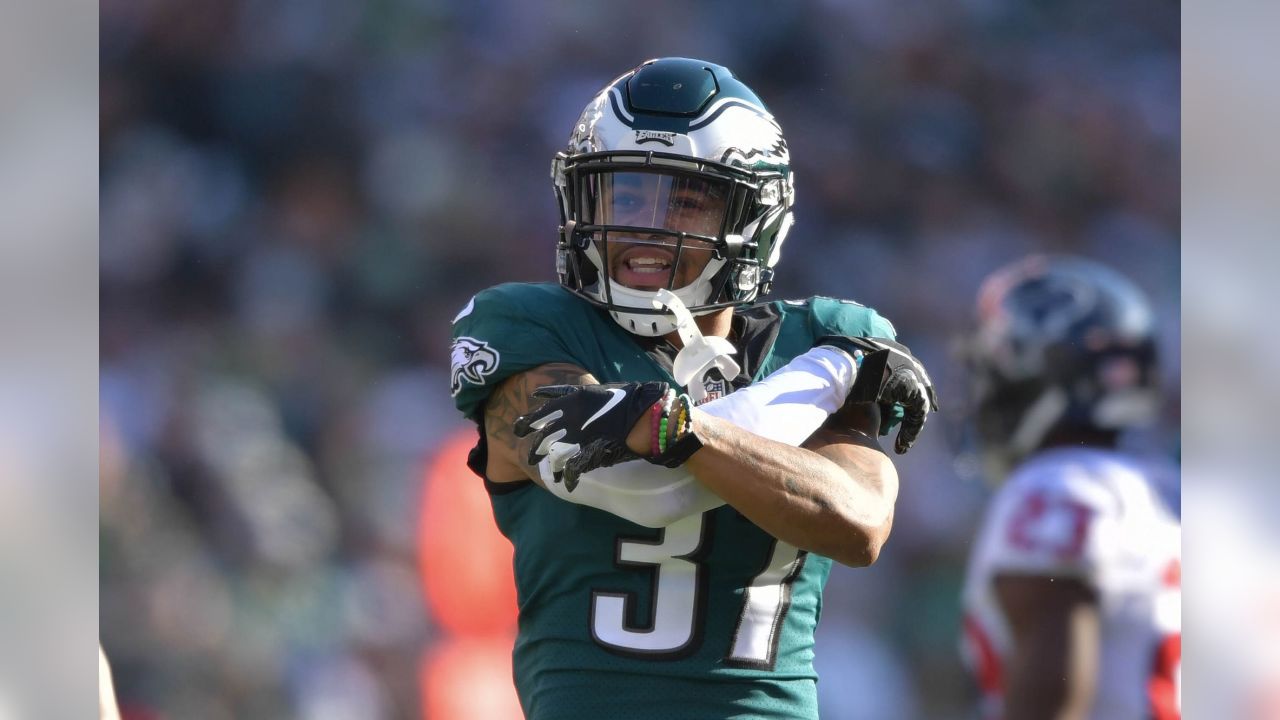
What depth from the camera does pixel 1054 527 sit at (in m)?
3.97

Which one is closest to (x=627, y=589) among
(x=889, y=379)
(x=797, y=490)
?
(x=797, y=490)

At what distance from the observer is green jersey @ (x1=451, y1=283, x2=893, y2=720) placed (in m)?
1.98

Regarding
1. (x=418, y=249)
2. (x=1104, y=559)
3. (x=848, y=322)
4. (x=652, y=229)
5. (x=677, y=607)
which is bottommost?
(x=1104, y=559)

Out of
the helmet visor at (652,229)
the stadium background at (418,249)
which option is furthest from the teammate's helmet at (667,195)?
the stadium background at (418,249)

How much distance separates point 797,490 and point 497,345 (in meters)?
0.48

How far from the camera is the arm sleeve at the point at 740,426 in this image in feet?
6.16

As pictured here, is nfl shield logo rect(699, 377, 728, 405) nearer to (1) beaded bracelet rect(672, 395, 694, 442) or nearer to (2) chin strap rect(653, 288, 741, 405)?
(2) chin strap rect(653, 288, 741, 405)

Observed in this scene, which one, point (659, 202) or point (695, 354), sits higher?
point (659, 202)

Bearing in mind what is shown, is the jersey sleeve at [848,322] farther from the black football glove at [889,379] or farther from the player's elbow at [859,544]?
the player's elbow at [859,544]

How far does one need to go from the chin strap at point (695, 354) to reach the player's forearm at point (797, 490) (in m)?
0.17

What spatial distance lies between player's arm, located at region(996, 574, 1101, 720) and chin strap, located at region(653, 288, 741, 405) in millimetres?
2158

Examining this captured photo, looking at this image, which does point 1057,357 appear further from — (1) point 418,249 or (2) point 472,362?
(2) point 472,362

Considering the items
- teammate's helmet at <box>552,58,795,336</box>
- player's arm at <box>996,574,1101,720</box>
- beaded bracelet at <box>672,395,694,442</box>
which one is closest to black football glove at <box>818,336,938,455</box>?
teammate's helmet at <box>552,58,795,336</box>
